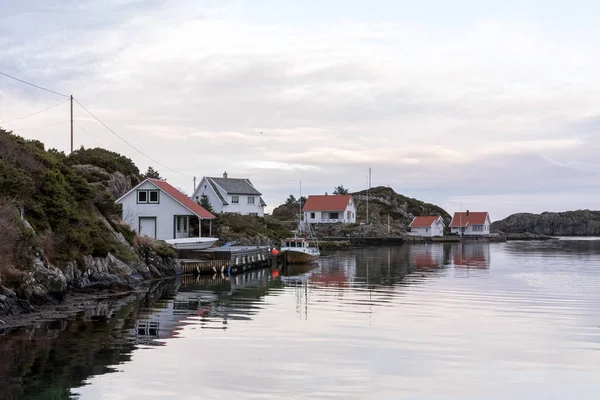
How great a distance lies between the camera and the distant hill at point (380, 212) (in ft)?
391

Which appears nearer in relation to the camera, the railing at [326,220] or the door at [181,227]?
the door at [181,227]

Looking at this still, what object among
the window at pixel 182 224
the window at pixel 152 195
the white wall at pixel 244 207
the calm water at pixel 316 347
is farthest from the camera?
the white wall at pixel 244 207

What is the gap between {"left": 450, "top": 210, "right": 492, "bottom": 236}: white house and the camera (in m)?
142

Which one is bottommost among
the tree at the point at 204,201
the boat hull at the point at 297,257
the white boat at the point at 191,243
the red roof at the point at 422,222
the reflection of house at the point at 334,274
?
the reflection of house at the point at 334,274

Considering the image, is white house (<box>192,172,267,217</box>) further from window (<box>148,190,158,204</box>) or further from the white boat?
the white boat

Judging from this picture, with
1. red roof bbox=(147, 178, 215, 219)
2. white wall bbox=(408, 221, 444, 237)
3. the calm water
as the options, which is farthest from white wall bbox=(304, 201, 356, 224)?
the calm water

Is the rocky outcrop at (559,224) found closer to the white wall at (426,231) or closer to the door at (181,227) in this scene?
the white wall at (426,231)

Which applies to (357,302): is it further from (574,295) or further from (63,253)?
(63,253)

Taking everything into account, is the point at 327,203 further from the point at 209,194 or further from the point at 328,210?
the point at 209,194

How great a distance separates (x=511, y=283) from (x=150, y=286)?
22599 mm

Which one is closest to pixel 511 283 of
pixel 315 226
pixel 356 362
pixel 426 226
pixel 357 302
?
pixel 357 302

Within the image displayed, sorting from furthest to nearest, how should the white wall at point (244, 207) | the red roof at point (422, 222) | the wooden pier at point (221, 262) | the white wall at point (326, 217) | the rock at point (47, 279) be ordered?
the red roof at point (422, 222), the white wall at point (326, 217), the white wall at point (244, 207), the wooden pier at point (221, 262), the rock at point (47, 279)

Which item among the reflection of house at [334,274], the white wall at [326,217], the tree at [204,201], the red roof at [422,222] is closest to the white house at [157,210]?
the reflection of house at [334,274]

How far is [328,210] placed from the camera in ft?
409
